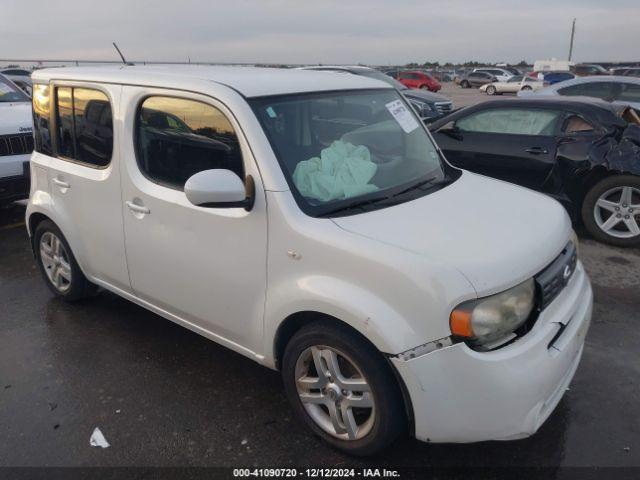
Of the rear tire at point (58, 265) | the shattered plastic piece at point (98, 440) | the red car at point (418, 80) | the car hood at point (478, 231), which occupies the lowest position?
the shattered plastic piece at point (98, 440)

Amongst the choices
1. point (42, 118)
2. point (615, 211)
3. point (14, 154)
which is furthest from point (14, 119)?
point (615, 211)

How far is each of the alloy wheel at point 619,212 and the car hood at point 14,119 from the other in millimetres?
6651

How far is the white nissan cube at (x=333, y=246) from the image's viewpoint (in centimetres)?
219

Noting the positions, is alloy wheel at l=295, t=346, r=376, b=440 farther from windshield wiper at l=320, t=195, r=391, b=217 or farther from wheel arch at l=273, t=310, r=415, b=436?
windshield wiper at l=320, t=195, r=391, b=217

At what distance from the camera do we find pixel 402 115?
11.4ft

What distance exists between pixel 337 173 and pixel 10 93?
21.5ft

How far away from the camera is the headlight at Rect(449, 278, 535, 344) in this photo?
6.98 ft

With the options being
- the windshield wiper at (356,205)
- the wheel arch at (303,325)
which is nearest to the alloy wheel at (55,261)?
the wheel arch at (303,325)

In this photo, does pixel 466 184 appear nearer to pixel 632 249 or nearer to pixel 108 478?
pixel 108 478

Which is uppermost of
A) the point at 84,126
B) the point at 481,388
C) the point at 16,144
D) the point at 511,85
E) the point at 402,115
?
the point at 511,85

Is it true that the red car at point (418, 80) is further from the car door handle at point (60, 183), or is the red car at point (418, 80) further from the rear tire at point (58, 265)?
the car door handle at point (60, 183)

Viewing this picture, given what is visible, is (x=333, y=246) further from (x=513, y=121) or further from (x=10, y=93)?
(x=10, y=93)

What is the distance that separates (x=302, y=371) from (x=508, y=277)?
42.9 inches

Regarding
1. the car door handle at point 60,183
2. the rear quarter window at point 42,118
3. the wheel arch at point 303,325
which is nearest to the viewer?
the wheel arch at point 303,325
